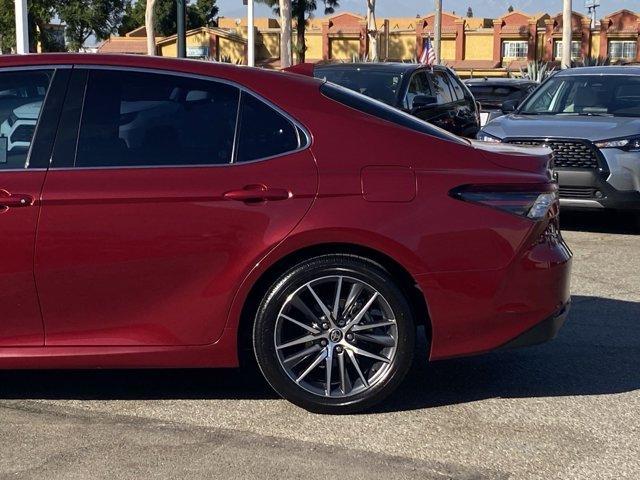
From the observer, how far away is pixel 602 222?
38.1 ft

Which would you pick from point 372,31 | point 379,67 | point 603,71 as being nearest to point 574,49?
point 372,31

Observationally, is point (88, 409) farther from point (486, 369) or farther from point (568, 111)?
point (568, 111)

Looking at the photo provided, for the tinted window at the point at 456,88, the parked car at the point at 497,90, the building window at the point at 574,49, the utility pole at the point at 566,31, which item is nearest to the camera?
the tinted window at the point at 456,88

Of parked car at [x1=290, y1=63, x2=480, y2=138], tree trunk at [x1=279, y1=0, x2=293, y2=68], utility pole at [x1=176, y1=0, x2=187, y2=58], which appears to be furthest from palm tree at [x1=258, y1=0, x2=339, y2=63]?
parked car at [x1=290, y1=63, x2=480, y2=138]

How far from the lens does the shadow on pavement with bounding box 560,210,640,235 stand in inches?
436

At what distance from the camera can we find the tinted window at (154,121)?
475 centimetres

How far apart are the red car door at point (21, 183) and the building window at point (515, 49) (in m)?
60.8

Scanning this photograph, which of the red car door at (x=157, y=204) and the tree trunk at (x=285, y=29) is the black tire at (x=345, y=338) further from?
the tree trunk at (x=285, y=29)

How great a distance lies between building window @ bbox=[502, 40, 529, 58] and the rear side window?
6019 centimetres

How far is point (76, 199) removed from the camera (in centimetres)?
461

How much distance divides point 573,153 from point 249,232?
641 centimetres

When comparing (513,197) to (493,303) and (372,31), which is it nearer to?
(493,303)

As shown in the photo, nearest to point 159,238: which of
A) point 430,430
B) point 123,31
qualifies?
point 430,430

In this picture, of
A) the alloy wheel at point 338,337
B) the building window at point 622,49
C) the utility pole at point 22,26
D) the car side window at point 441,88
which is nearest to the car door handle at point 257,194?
the alloy wheel at point 338,337
